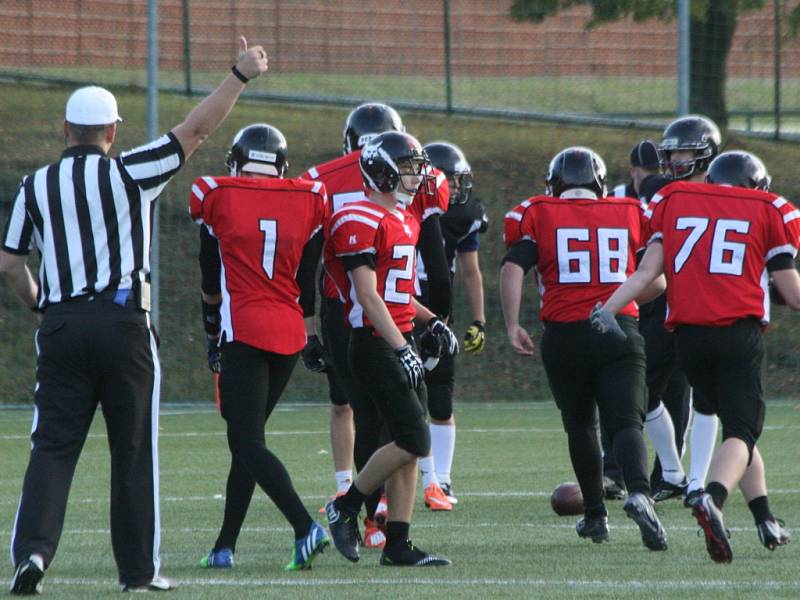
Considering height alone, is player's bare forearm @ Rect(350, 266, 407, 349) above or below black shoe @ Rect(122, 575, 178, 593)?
above

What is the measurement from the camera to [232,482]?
22.0 feet

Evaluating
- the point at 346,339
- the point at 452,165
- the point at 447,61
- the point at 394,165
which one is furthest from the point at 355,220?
the point at 447,61

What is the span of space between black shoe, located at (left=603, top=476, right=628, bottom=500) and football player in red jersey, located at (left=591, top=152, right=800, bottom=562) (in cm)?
205

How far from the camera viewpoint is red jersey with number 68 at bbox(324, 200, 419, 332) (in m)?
6.48

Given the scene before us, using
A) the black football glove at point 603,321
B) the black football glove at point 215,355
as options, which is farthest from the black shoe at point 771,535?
the black football glove at point 215,355

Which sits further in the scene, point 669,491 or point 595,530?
point 669,491

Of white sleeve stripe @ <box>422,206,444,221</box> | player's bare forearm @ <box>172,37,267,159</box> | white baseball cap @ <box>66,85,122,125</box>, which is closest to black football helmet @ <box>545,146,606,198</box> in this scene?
white sleeve stripe @ <box>422,206,444,221</box>

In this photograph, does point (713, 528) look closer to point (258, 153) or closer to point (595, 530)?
point (595, 530)

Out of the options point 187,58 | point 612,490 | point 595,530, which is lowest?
point 612,490

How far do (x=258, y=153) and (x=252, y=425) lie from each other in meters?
1.12

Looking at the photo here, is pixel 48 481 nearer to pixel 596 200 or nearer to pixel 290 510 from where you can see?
pixel 290 510

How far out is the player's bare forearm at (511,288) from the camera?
23.9ft

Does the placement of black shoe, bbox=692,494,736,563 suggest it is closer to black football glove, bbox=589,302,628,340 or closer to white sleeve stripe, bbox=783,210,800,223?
black football glove, bbox=589,302,628,340

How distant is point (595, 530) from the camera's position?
7145 mm
